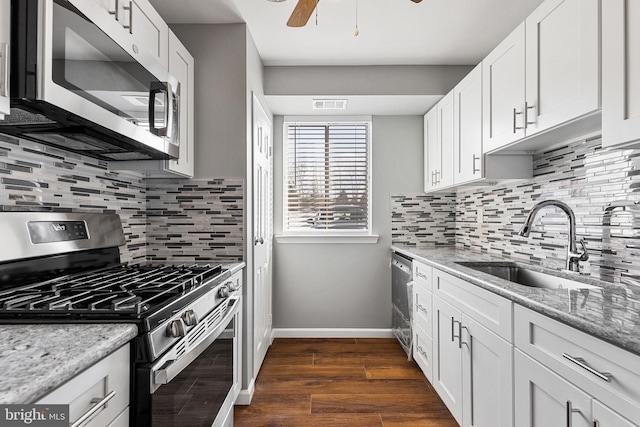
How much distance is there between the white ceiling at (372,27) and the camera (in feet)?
7.56

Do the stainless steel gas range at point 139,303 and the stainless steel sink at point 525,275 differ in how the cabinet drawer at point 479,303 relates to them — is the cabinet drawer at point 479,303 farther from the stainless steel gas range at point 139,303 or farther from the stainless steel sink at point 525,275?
the stainless steel gas range at point 139,303

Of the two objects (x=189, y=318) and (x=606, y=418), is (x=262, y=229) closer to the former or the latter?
(x=189, y=318)

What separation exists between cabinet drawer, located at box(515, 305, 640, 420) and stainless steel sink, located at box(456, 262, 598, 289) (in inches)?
25.4

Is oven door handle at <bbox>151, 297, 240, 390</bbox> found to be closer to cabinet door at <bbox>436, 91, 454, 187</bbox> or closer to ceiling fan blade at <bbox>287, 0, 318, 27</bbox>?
ceiling fan blade at <bbox>287, 0, 318, 27</bbox>

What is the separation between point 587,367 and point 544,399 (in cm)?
31

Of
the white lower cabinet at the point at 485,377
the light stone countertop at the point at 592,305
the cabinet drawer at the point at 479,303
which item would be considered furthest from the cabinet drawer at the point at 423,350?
the light stone countertop at the point at 592,305

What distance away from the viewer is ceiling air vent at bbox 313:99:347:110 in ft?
10.9

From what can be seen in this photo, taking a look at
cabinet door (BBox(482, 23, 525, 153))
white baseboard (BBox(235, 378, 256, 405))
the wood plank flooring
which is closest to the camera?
cabinet door (BBox(482, 23, 525, 153))

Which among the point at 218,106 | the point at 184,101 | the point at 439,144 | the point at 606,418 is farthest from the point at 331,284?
the point at 606,418

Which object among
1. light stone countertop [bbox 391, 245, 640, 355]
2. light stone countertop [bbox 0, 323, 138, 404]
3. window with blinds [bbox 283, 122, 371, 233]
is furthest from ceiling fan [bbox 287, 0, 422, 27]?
window with blinds [bbox 283, 122, 371, 233]

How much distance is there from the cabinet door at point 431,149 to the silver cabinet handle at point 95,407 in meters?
2.93

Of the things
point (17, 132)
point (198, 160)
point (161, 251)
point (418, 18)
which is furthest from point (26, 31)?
point (418, 18)

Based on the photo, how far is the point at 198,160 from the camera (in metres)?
2.45

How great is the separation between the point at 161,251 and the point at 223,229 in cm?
42
